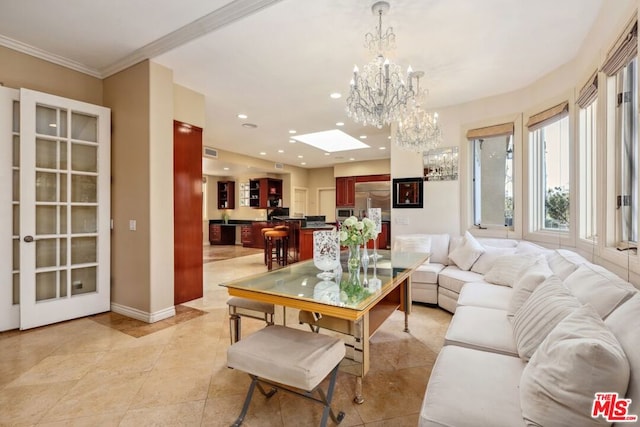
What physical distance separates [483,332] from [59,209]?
4039 mm

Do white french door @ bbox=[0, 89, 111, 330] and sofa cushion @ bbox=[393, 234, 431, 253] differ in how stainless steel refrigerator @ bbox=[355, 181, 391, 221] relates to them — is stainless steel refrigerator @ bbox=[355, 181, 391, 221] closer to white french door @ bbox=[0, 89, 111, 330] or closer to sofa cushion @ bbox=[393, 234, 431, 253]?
sofa cushion @ bbox=[393, 234, 431, 253]

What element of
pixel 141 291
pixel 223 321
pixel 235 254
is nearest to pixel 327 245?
pixel 223 321

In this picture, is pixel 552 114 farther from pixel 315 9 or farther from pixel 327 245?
pixel 327 245

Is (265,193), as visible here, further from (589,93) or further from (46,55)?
(589,93)

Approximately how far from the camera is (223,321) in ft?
10.3

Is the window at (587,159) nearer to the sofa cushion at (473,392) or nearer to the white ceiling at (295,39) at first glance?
the white ceiling at (295,39)

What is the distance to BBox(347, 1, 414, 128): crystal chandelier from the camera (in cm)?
224

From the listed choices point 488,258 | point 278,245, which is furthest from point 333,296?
point 278,245

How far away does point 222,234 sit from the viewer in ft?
33.3

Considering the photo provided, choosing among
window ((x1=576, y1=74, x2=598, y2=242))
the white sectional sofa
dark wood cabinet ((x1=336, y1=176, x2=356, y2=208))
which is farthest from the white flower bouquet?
dark wood cabinet ((x1=336, y1=176, x2=356, y2=208))

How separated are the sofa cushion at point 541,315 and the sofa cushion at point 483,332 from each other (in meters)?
0.09

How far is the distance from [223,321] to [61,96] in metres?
3.03

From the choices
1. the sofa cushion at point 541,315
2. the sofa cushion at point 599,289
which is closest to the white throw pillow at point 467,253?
the sofa cushion at point 599,289

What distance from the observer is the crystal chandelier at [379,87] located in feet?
7.36
